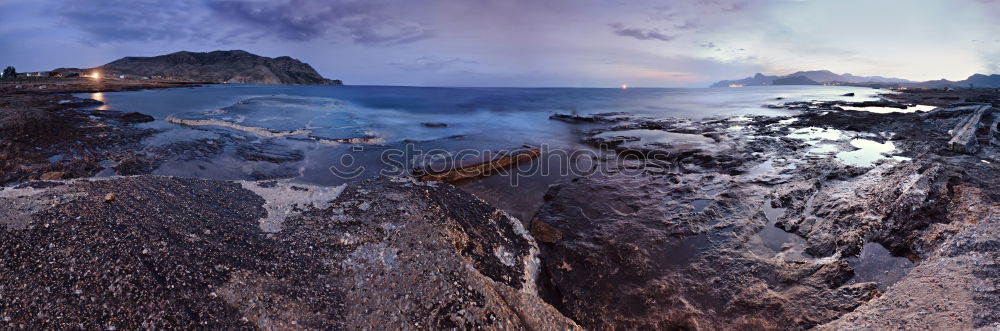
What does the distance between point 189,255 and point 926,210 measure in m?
9.37

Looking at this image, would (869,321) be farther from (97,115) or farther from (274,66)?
(274,66)

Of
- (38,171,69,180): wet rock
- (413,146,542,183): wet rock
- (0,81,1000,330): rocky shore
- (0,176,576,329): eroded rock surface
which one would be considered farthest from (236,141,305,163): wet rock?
(0,176,576,329): eroded rock surface

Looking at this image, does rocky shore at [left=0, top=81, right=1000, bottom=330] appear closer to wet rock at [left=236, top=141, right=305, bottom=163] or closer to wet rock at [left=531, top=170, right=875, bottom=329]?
wet rock at [left=531, top=170, right=875, bottom=329]

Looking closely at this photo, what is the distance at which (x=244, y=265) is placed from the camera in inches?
140

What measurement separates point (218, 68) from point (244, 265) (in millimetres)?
153616

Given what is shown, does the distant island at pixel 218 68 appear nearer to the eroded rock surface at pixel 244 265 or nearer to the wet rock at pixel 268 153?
the wet rock at pixel 268 153

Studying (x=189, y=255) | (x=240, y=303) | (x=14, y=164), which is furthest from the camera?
(x=14, y=164)

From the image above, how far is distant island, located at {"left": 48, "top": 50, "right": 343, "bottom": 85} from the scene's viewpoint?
108450mm

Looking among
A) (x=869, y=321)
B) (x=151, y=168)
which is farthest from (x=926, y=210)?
(x=151, y=168)

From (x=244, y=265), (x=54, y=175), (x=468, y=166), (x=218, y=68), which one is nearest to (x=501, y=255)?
(x=244, y=265)

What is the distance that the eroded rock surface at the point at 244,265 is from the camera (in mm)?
2908

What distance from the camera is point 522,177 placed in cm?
939

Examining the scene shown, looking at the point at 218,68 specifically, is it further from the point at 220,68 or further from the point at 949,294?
the point at 949,294

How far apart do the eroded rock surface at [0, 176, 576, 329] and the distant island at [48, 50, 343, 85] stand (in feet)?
416
